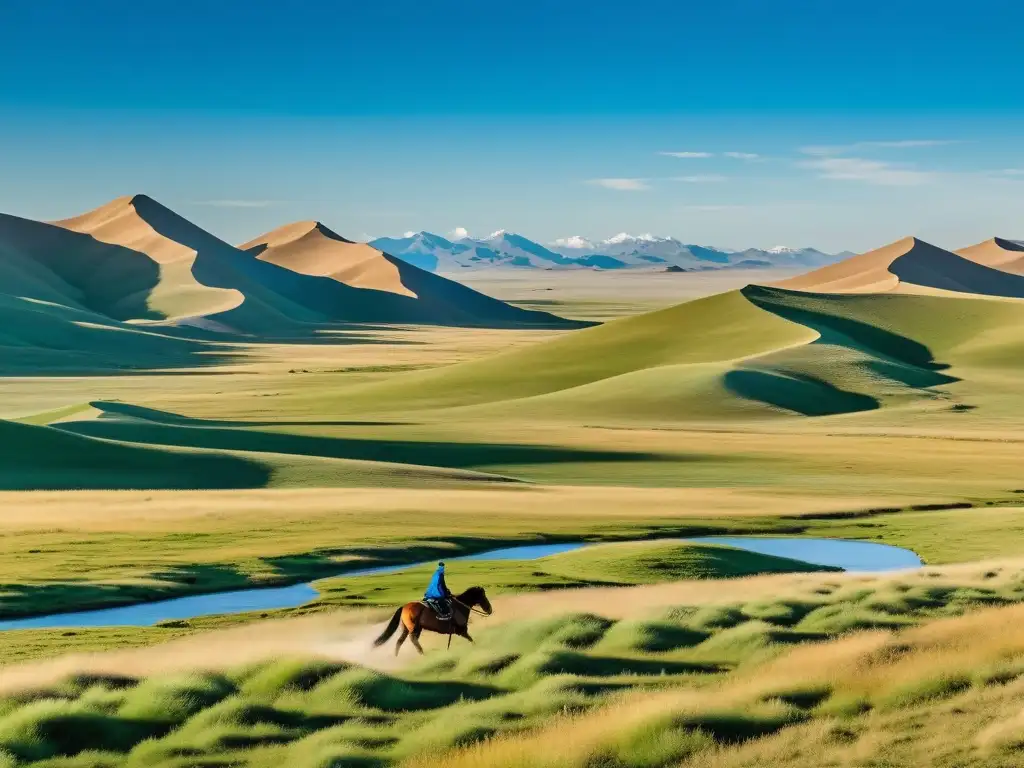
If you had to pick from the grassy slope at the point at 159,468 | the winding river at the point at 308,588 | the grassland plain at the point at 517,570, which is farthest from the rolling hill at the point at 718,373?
the winding river at the point at 308,588

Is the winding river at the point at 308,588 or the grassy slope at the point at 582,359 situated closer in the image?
the winding river at the point at 308,588

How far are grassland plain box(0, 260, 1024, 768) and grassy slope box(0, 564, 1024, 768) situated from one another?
0.07 meters

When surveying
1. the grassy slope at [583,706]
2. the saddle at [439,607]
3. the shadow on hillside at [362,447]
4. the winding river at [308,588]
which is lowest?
the shadow on hillside at [362,447]

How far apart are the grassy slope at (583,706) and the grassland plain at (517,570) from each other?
7 centimetres

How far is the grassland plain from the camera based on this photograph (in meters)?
20.2

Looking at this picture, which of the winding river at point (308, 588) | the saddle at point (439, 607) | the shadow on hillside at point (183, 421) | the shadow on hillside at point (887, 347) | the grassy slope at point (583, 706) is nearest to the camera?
the grassy slope at point (583, 706)

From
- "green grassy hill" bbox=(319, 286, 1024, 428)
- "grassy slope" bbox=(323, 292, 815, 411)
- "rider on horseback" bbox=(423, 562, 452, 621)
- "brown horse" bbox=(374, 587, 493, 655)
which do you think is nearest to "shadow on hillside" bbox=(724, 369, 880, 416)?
"green grassy hill" bbox=(319, 286, 1024, 428)

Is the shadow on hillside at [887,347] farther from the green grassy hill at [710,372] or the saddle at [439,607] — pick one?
the saddle at [439,607]

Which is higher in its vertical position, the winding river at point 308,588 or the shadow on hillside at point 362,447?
the winding river at point 308,588

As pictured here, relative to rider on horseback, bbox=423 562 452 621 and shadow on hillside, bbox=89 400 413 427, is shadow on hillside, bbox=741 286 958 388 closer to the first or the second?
shadow on hillside, bbox=89 400 413 427

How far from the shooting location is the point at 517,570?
1784 inches

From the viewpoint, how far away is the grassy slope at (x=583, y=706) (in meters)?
18.5

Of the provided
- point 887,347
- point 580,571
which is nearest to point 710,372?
point 887,347

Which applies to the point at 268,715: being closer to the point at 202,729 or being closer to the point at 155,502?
the point at 202,729
